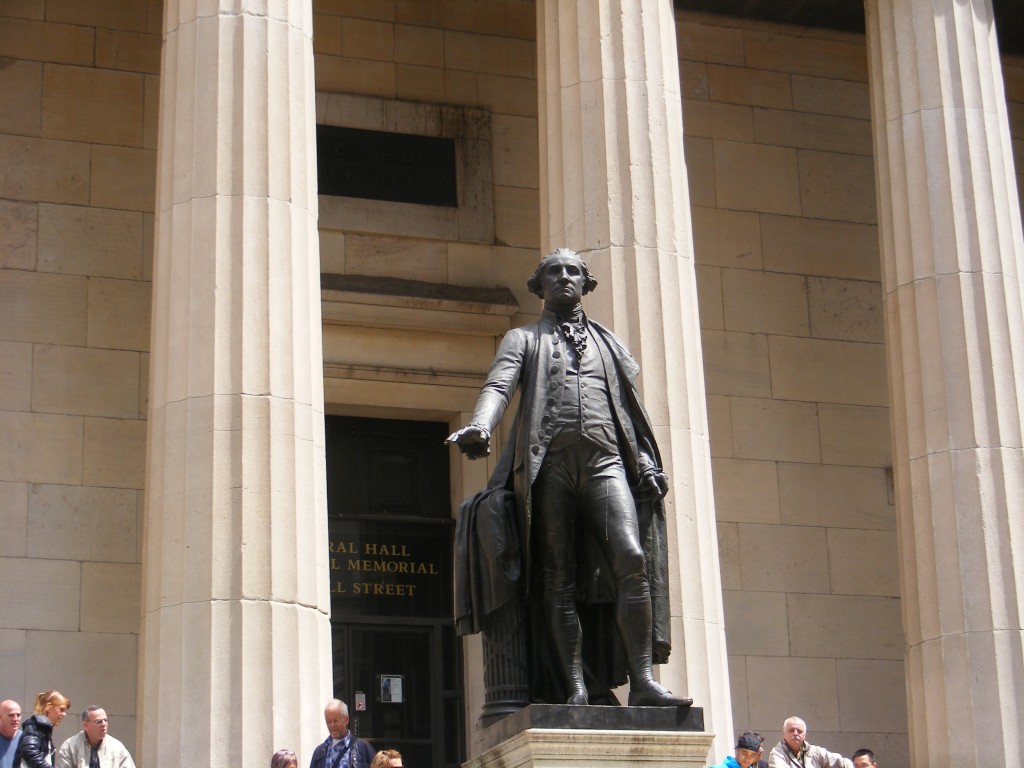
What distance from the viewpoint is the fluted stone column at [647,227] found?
52.0 feet

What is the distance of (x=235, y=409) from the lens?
14.8 meters

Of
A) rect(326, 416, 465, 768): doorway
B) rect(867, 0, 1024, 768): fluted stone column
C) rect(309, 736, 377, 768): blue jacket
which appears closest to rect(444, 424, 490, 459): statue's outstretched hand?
rect(309, 736, 377, 768): blue jacket

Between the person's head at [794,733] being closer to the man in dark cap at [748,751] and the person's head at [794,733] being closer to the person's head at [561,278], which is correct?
the man in dark cap at [748,751]

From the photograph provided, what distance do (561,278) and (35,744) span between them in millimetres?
4864

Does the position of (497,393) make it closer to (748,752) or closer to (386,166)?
(748,752)

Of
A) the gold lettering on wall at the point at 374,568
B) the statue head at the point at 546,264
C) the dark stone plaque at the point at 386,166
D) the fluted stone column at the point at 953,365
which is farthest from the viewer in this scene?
the dark stone plaque at the point at 386,166

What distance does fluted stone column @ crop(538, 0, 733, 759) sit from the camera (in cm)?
1586

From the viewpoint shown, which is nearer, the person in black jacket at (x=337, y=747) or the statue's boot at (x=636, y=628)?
the statue's boot at (x=636, y=628)

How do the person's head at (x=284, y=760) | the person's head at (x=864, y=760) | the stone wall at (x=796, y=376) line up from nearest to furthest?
the person's head at (x=284, y=760) → the person's head at (x=864, y=760) → the stone wall at (x=796, y=376)

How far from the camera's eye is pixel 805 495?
73.3 feet

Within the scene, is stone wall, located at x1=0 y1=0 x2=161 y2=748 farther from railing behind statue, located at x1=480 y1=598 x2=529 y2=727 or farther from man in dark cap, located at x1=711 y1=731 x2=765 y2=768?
railing behind statue, located at x1=480 y1=598 x2=529 y2=727

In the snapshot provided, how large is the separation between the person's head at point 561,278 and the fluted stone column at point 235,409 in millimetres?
4729

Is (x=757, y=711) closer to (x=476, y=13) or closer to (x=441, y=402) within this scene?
(x=441, y=402)

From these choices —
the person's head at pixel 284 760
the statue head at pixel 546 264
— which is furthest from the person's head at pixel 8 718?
the statue head at pixel 546 264
